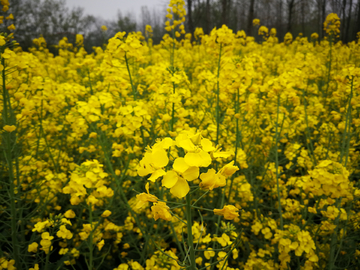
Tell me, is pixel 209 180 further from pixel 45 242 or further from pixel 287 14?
pixel 287 14

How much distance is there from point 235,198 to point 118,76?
1.81m

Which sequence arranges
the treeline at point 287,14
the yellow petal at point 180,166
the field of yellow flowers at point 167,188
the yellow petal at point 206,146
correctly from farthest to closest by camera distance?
the treeline at point 287,14 < the field of yellow flowers at point 167,188 < the yellow petal at point 206,146 < the yellow petal at point 180,166

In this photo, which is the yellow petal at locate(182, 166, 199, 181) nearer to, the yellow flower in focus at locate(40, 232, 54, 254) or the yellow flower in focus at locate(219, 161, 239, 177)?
the yellow flower in focus at locate(219, 161, 239, 177)

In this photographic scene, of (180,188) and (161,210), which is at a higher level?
(180,188)

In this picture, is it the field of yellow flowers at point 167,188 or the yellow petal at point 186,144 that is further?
the field of yellow flowers at point 167,188

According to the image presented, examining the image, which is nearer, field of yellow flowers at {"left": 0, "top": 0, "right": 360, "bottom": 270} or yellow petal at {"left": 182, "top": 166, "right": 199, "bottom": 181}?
yellow petal at {"left": 182, "top": 166, "right": 199, "bottom": 181}

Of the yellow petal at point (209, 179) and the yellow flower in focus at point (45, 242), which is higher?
the yellow petal at point (209, 179)

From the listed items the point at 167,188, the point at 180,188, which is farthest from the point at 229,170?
the point at 167,188

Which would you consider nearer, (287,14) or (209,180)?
(209,180)

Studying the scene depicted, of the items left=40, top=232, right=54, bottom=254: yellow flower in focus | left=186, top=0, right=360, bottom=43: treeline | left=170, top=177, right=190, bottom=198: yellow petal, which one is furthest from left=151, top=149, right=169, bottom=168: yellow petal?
left=186, top=0, right=360, bottom=43: treeline

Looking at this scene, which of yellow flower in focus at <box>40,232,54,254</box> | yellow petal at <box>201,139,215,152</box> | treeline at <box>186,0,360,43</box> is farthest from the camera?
treeline at <box>186,0,360,43</box>

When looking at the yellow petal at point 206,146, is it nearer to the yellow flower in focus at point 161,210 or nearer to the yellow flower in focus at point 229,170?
the yellow flower in focus at point 229,170

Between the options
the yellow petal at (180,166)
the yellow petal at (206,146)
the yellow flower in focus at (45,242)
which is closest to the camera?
the yellow petal at (180,166)

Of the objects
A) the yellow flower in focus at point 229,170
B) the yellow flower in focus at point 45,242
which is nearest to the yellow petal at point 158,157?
the yellow flower in focus at point 229,170
